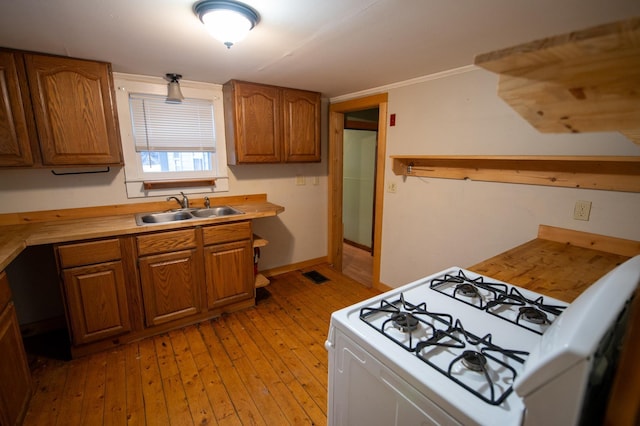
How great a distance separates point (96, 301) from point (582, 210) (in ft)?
10.6

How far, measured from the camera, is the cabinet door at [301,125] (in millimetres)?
2924

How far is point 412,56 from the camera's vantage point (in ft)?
6.35

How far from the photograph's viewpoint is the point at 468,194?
230cm

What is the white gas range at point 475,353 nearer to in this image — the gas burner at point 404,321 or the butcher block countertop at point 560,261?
the gas burner at point 404,321

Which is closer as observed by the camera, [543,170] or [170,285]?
[543,170]

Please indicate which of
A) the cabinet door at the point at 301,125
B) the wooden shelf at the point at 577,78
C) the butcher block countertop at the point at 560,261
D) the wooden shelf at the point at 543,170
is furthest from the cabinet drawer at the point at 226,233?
the wooden shelf at the point at 577,78

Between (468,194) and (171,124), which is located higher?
(171,124)

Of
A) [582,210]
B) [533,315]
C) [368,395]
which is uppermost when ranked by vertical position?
[582,210]

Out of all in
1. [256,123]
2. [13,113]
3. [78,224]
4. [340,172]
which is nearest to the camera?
[13,113]

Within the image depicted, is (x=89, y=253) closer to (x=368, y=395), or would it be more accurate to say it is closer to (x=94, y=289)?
(x=94, y=289)

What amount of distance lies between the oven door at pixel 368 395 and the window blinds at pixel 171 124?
7.88 feet

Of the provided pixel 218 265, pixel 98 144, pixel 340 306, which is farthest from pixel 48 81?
pixel 340 306

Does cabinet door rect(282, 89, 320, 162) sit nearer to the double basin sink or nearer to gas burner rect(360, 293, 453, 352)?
the double basin sink

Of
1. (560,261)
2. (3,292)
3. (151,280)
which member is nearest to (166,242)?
(151,280)
